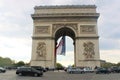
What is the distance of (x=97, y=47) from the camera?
5491 centimetres

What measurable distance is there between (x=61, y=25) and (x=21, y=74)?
22.4m

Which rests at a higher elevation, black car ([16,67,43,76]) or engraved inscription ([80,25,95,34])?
engraved inscription ([80,25,95,34])

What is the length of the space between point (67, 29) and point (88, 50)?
6.66 meters

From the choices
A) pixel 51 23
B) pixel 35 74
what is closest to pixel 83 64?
pixel 51 23

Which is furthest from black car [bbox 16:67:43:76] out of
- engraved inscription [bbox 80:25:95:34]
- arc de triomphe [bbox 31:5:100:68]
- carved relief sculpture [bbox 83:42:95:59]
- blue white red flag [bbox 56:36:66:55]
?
blue white red flag [bbox 56:36:66:55]

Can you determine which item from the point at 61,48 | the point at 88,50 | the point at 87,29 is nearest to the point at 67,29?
the point at 87,29

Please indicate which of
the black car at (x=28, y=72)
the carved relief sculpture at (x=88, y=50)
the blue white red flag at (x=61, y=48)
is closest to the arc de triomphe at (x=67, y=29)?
the carved relief sculpture at (x=88, y=50)

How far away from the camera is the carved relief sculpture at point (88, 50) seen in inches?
2133

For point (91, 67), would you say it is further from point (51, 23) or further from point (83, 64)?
point (51, 23)

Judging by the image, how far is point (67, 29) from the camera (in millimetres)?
58000

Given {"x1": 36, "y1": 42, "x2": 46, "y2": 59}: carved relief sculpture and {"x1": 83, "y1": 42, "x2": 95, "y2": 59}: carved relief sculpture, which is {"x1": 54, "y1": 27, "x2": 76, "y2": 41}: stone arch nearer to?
{"x1": 36, "y1": 42, "x2": 46, "y2": 59}: carved relief sculpture

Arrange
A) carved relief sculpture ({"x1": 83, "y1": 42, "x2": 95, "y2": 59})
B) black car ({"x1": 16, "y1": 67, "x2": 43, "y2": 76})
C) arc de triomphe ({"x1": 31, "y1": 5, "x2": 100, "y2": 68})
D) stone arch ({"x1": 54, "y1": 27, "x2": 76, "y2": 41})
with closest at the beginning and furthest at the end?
1. black car ({"x1": 16, "y1": 67, "x2": 43, "y2": 76})
2. carved relief sculpture ({"x1": 83, "y1": 42, "x2": 95, "y2": 59})
3. arc de triomphe ({"x1": 31, "y1": 5, "x2": 100, "y2": 68})
4. stone arch ({"x1": 54, "y1": 27, "x2": 76, "y2": 41})

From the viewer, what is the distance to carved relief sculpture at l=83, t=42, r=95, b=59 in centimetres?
5419

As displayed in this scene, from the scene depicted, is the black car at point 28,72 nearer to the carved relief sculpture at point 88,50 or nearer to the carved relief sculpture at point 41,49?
the carved relief sculpture at point 41,49
